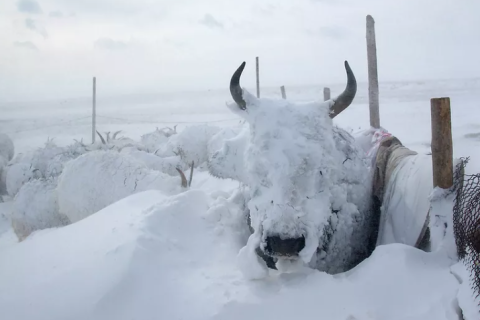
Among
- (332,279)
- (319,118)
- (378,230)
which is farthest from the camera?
(378,230)

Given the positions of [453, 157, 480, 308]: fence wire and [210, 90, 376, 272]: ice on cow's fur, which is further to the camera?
[210, 90, 376, 272]: ice on cow's fur

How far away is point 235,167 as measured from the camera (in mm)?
4426

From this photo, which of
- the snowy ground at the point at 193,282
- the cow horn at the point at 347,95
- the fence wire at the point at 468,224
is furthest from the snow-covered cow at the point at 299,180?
the fence wire at the point at 468,224

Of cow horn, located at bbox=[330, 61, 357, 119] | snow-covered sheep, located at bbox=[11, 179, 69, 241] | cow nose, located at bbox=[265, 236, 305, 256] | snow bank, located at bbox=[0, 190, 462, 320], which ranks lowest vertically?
snow-covered sheep, located at bbox=[11, 179, 69, 241]

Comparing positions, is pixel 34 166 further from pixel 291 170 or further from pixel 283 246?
pixel 283 246

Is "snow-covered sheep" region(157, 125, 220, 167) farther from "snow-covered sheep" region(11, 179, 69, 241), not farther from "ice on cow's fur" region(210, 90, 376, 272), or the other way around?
"ice on cow's fur" region(210, 90, 376, 272)

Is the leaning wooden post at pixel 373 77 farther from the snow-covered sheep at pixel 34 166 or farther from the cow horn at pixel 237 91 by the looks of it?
the snow-covered sheep at pixel 34 166

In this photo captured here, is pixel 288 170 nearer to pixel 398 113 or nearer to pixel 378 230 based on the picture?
pixel 378 230

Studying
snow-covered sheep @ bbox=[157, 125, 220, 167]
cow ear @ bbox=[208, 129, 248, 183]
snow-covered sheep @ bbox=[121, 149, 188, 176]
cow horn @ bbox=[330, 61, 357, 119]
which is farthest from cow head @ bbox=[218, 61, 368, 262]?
snow-covered sheep @ bbox=[157, 125, 220, 167]

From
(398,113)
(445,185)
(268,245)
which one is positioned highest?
(398,113)

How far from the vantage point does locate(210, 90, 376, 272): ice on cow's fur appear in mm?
3275

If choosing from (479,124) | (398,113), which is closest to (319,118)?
(479,124)

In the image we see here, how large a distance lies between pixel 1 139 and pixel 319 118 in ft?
56.3

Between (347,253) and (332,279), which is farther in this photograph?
(347,253)
